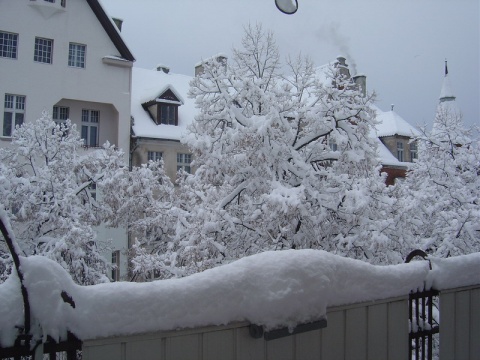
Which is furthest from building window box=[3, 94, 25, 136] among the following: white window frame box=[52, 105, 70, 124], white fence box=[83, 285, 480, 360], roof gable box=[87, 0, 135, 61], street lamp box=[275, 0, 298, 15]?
white fence box=[83, 285, 480, 360]

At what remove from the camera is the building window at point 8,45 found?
70.0 ft

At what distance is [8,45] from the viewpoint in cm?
2144

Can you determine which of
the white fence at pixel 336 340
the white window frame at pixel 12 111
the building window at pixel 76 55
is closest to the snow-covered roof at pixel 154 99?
the building window at pixel 76 55

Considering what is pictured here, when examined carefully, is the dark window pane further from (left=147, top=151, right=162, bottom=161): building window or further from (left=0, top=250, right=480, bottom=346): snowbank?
(left=0, top=250, right=480, bottom=346): snowbank

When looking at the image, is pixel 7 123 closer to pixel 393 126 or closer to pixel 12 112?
pixel 12 112

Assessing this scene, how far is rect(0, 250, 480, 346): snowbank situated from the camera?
7.64ft

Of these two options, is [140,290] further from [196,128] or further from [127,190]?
[127,190]

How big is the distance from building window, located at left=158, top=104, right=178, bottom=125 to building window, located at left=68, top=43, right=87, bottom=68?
4.64 m

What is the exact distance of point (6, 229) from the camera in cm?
223

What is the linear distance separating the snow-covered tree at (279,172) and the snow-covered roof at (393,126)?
2155 cm

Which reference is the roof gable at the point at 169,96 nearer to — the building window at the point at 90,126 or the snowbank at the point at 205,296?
the building window at the point at 90,126

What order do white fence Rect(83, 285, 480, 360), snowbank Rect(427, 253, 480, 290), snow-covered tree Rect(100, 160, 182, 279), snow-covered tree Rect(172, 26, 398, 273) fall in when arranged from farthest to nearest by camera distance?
1. snow-covered tree Rect(100, 160, 182, 279)
2. snow-covered tree Rect(172, 26, 398, 273)
3. snowbank Rect(427, 253, 480, 290)
4. white fence Rect(83, 285, 480, 360)

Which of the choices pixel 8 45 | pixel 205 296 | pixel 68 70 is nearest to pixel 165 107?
pixel 68 70

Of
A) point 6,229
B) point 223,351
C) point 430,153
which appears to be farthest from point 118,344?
point 430,153
